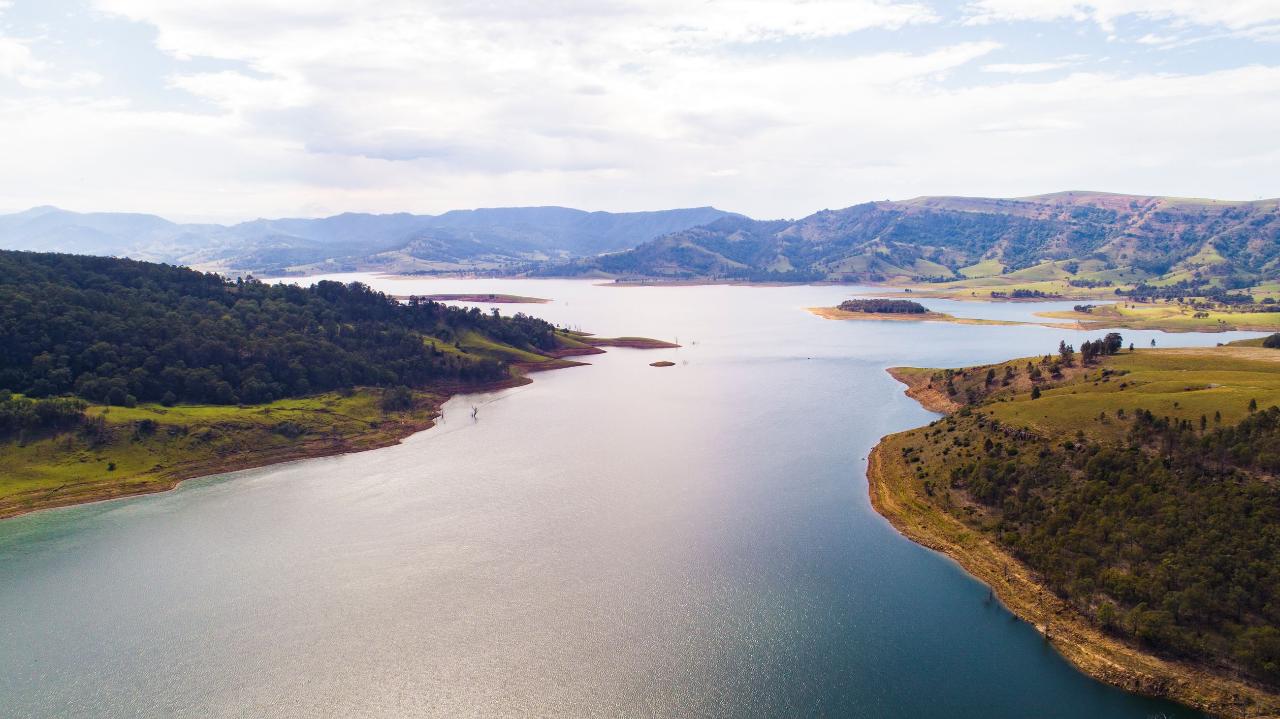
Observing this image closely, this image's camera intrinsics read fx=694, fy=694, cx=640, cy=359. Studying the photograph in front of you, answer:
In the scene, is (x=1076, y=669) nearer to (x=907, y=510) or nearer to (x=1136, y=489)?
(x=1136, y=489)

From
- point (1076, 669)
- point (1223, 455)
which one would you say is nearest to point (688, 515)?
point (1076, 669)

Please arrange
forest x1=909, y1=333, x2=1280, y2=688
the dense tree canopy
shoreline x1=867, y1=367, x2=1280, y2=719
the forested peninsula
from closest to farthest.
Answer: shoreline x1=867, y1=367, x2=1280, y2=719
the dense tree canopy
forest x1=909, y1=333, x2=1280, y2=688
the forested peninsula

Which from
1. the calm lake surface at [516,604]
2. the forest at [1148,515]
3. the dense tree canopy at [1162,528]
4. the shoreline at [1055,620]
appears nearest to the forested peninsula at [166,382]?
the calm lake surface at [516,604]

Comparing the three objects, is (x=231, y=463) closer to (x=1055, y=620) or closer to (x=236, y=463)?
(x=236, y=463)

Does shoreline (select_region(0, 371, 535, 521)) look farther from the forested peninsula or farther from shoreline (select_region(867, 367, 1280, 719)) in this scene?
shoreline (select_region(867, 367, 1280, 719))

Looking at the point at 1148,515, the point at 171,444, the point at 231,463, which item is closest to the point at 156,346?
the point at 171,444

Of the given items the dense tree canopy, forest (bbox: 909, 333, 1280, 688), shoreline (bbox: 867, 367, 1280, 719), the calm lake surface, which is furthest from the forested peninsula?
the dense tree canopy
